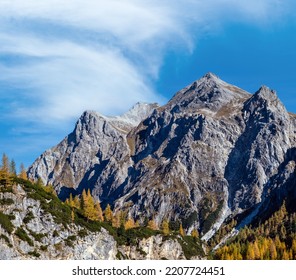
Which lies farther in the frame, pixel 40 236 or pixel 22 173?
pixel 22 173

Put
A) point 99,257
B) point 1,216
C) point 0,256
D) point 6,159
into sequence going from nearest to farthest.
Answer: point 0,256
point 1,216
point 99,257
point 6,159

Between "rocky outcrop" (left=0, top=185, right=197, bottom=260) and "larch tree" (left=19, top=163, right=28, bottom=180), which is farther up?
"larch tree" (left=19, top=163, right=28, bottom=180)

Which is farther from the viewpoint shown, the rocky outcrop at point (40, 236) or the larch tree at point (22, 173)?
the larch tree at point (22, 173)

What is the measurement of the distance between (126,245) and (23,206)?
4746 centimetres

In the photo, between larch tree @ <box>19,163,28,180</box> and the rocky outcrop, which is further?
larch tree @ <box>19,163,28,180</box>

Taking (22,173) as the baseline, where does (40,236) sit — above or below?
below

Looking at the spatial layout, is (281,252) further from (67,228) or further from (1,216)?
(1,216)

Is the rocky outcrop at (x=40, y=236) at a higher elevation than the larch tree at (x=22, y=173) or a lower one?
lower

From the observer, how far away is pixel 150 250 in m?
173

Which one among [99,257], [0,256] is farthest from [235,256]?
[0,256]

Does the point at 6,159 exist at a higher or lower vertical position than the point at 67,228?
higher
